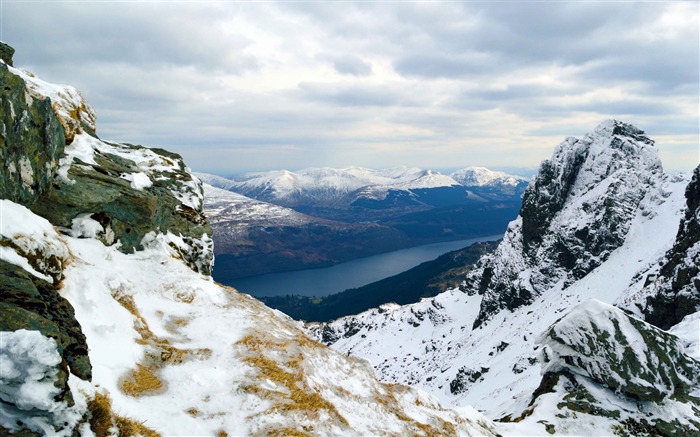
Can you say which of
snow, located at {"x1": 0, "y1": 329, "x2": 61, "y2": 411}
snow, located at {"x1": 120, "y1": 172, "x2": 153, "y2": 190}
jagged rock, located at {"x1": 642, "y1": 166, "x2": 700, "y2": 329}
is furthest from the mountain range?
jagged rock, located at {"x1": 642, "y1": 166, "x2": 700, "y2": 329}

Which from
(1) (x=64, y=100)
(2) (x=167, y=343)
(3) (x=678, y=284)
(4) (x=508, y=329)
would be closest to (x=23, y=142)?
(2) (x=167, y=343)

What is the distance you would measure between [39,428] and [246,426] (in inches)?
195

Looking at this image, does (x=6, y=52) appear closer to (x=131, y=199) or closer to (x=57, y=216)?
(x=131, y=199)

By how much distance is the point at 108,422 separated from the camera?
357 inches

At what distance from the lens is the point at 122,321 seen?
13648 mm

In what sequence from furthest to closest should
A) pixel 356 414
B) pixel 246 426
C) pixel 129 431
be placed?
pixel 356 414 → pixel 246 426 → pixel 129 431

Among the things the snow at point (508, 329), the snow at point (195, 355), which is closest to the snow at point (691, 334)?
the snow at point (508, 329)

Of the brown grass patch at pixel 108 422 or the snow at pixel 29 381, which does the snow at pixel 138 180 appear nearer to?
the brown grass patch at pixel 108 422

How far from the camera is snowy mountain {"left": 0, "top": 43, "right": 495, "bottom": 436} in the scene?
855cm

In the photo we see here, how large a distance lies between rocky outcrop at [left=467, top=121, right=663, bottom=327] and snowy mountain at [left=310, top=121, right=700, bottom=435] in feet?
1.04

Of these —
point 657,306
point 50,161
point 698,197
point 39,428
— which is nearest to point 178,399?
point 39,428

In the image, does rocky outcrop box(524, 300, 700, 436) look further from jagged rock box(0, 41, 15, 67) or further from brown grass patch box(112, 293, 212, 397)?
jagged rock box(0, 41, 15, 67)

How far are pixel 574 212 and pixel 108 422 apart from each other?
114925 millimetres

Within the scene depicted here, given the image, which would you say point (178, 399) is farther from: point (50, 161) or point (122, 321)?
point (50, 161)
